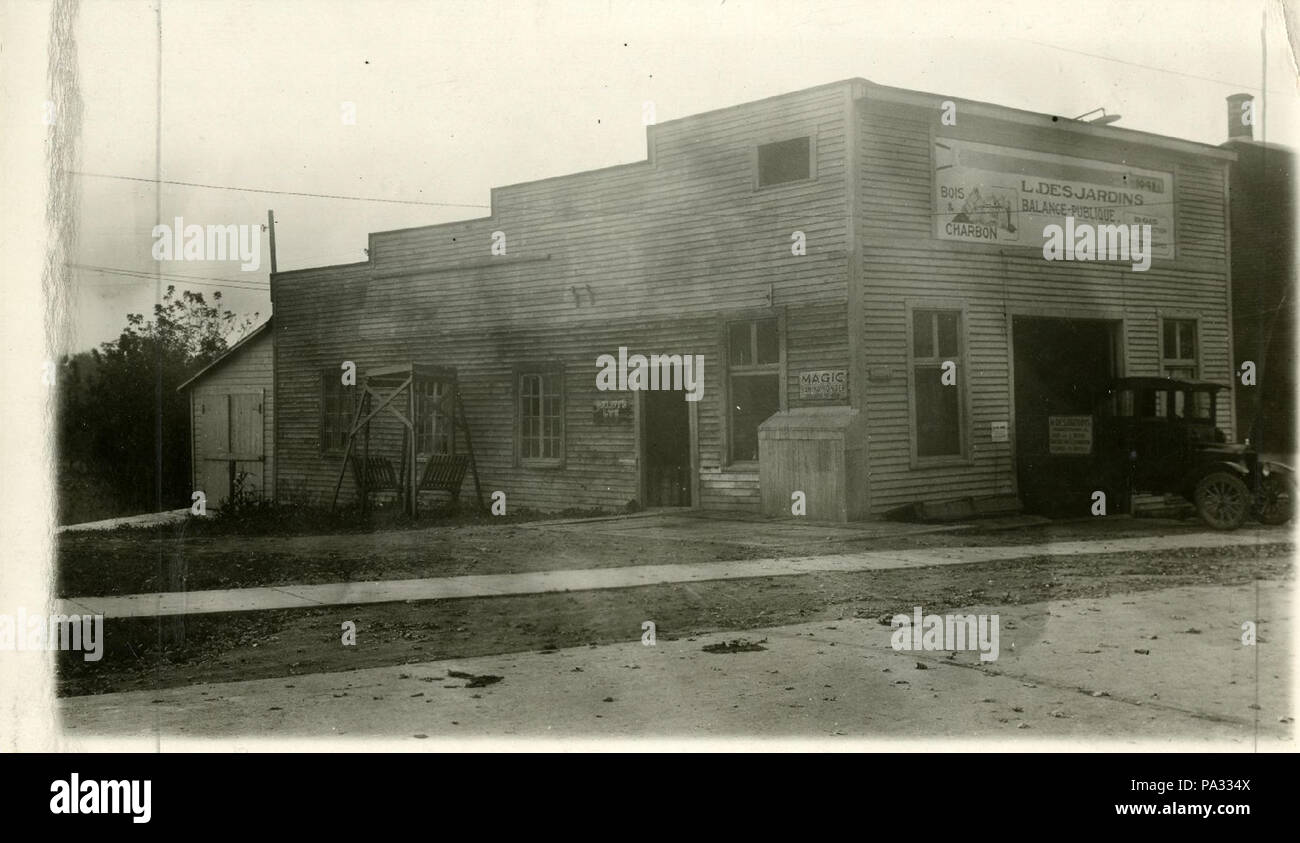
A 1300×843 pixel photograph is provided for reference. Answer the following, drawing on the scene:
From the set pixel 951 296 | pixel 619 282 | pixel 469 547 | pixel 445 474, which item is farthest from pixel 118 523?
pixel 951 296

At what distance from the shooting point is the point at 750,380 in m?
12.9

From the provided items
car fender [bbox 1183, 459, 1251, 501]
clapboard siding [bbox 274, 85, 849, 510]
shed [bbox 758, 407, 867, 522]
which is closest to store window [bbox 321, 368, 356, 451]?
clapboard siding [bbox 274, 85, 849, 510]

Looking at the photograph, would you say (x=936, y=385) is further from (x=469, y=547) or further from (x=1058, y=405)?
(x=469, y=547)

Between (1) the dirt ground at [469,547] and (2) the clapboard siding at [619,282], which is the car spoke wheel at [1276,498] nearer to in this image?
(1) the dirt ground at [469,547]

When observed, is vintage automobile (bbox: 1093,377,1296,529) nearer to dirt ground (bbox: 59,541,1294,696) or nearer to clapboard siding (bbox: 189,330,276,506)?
dirt ground (bbox: 59,541,1294,696)

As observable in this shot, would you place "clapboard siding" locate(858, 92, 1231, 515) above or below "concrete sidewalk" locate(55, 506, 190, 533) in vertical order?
above

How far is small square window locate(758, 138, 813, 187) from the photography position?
1252 centimetres

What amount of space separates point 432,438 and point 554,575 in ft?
19.0

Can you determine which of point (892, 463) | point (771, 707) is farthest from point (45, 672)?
point (892, 463)

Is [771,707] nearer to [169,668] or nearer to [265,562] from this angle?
[169,668]

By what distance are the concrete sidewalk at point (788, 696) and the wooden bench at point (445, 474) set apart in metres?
7.85

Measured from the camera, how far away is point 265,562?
9.34 metres

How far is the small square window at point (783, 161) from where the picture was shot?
1252 centimetres

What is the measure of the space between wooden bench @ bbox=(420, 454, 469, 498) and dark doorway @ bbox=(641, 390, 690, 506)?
2726 mm
